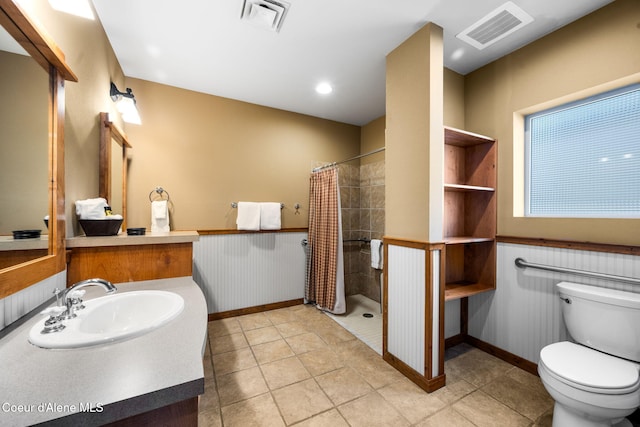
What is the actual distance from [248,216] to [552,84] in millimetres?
2789

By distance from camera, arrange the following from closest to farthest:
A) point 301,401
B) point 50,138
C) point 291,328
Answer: point 50,138 → point 301,401 → point 291,328

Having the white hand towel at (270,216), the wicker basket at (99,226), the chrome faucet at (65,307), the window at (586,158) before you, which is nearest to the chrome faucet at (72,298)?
the chrome faucet at (65,307)

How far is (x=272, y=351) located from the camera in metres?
2.09

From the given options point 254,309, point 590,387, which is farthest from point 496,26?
point 254,309

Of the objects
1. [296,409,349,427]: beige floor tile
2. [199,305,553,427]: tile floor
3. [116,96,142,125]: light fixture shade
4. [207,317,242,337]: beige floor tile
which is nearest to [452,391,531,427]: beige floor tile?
[199,305,553,427]: tile floor

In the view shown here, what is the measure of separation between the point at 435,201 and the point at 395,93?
0.91 meters

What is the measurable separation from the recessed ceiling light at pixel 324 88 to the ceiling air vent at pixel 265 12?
84 cm

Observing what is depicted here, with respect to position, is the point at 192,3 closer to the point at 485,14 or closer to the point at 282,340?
the point at 485,14

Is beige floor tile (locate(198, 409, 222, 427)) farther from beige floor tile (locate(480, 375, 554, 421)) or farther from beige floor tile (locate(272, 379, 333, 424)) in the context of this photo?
beige floor tile (locate(480, 375, 554, 421))

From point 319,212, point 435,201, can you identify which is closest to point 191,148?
point 319,212

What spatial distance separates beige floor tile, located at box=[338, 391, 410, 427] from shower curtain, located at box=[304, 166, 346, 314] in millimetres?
1271

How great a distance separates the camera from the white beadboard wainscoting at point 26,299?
85cm

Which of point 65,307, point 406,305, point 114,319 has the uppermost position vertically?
point 65,307

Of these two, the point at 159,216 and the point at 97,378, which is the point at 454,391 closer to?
the point at 97,378
